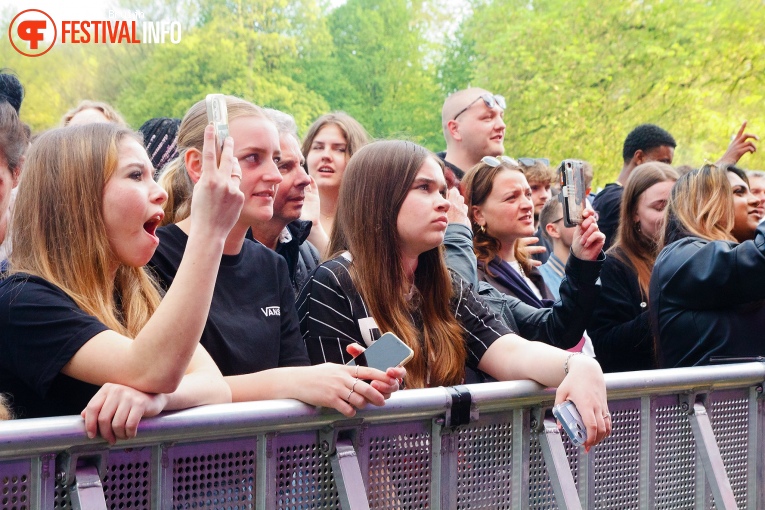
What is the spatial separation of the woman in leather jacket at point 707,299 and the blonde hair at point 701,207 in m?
0.10

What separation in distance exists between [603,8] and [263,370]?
23857 mm

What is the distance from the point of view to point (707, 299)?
14.1ft

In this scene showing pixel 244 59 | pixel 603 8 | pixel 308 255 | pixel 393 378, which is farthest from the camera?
pixel 244 59

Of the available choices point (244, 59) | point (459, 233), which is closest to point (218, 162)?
point (459, 233)

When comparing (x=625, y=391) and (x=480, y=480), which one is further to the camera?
(x=625, y=391)

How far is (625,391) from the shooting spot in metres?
3.30

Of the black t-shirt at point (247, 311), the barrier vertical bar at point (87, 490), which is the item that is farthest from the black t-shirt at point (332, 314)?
the barrier vertical bar at point (87, 490)

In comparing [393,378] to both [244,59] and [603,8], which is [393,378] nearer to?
[603,8]

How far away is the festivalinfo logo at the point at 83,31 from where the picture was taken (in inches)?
849

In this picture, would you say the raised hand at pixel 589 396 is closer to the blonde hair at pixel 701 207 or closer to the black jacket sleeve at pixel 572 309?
the black jacket sleeve at pixel 572 309

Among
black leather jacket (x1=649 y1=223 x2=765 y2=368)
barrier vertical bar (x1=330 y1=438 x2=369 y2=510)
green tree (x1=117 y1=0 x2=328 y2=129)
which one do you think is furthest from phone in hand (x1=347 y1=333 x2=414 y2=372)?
green tree (x1=117 y1=0 x2=328 y2=129)

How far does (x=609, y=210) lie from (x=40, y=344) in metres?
4.82

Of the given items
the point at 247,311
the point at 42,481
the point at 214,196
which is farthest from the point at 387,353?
the point at 42,481

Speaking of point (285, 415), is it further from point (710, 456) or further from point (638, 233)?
point (638, 233)
